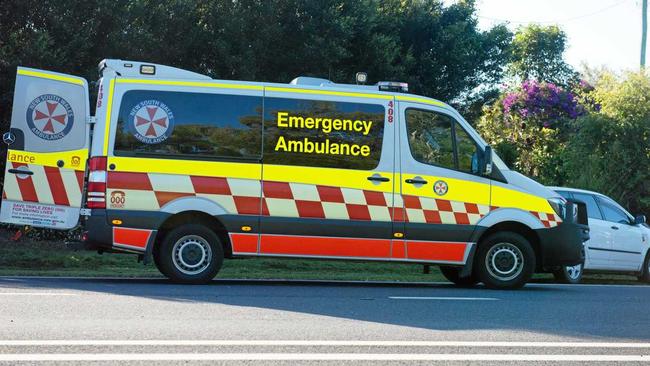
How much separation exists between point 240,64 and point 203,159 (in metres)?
8.82

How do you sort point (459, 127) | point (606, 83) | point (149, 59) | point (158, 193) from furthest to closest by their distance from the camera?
point (606, 83)
point (149, 59)
point (459, 127)
point (158, 193)

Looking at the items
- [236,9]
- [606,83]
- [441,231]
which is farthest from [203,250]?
[606,83]

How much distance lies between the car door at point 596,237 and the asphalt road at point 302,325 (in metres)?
4.25

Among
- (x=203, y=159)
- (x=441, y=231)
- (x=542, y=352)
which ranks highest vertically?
(x=203, y=159)

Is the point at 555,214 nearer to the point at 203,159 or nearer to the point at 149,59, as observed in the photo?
the point at 203,159

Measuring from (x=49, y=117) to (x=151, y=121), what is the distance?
4.82 ft

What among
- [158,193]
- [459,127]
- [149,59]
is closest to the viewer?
[158,193]

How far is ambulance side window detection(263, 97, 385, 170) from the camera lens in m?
10.5

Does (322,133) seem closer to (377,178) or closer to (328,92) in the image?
(328,92)

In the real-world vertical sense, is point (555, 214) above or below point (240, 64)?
below

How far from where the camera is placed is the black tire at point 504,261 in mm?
11047

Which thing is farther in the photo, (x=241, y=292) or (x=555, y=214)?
(x=555, y=214)

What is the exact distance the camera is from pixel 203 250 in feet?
33.9

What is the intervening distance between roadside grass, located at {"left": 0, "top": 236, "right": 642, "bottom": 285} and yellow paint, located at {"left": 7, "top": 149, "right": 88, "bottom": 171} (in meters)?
1.62
